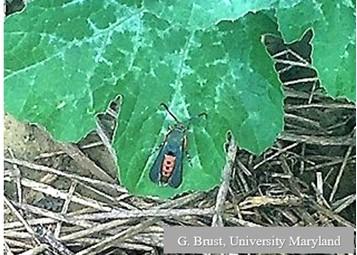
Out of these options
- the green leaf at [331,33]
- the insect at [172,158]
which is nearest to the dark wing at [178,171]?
the insect at [172,158]

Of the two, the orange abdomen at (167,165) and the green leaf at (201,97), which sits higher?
the green leaf at (201,97)

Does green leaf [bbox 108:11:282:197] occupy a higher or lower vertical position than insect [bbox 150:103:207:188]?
higher

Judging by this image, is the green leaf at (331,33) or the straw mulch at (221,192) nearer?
the green leaf at (331,33)

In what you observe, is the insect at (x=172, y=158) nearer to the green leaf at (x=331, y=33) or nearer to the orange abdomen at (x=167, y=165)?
the orange abdomen at (x=167, y=165)

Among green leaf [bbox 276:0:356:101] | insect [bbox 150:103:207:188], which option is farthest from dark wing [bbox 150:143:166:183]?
green leaf [bbox 276:0:356:101]

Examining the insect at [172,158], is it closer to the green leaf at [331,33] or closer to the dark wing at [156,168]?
the dark wing at [156,168]

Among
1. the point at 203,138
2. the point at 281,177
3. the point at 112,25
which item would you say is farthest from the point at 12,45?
the point at 281,177

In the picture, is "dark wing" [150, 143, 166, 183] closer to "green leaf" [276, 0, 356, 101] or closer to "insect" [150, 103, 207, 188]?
"insect" [150, 103, 207, 188]
